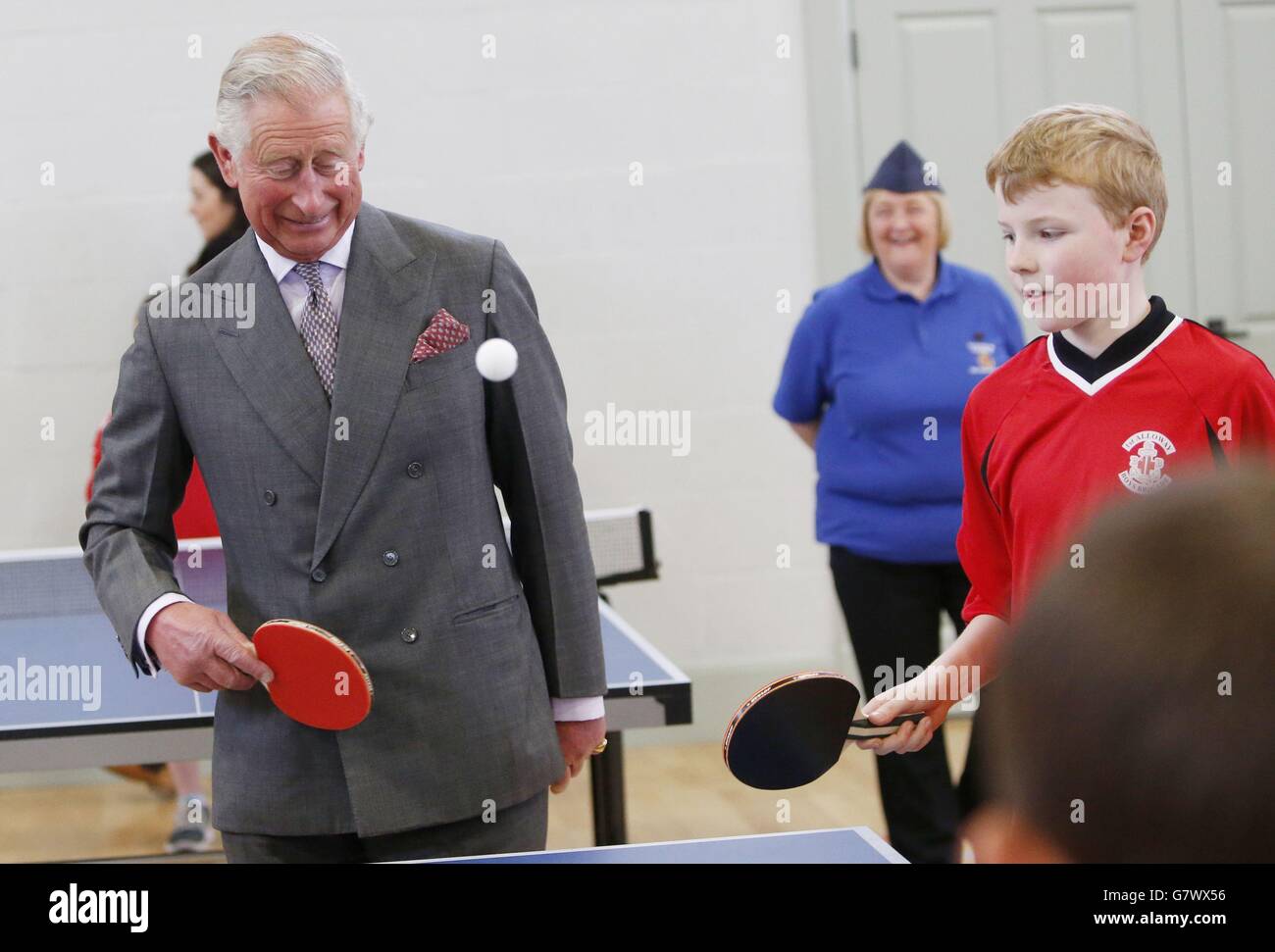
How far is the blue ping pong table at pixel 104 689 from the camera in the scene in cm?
207

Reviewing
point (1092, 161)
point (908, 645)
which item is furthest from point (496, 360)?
point (908, 645)

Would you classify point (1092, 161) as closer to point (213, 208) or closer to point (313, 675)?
point (313, 675)

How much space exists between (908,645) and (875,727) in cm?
152

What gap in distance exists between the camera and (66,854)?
3357mm

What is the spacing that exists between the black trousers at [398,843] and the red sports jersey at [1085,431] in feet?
1.84

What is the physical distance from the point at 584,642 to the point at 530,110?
1.79 m

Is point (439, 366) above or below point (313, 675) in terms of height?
above

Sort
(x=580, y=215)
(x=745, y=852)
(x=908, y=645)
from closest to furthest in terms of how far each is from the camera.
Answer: (x=745, y=852), (x=908, y=645), (x=580, y=215)

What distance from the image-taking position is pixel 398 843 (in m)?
1.61

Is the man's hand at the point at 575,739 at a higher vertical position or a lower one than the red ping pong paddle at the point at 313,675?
lower

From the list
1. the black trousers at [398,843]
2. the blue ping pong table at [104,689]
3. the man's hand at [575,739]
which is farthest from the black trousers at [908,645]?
the black trousers at [398,843]

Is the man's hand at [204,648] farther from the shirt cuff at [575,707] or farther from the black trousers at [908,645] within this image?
the black trousers at [908,645]
